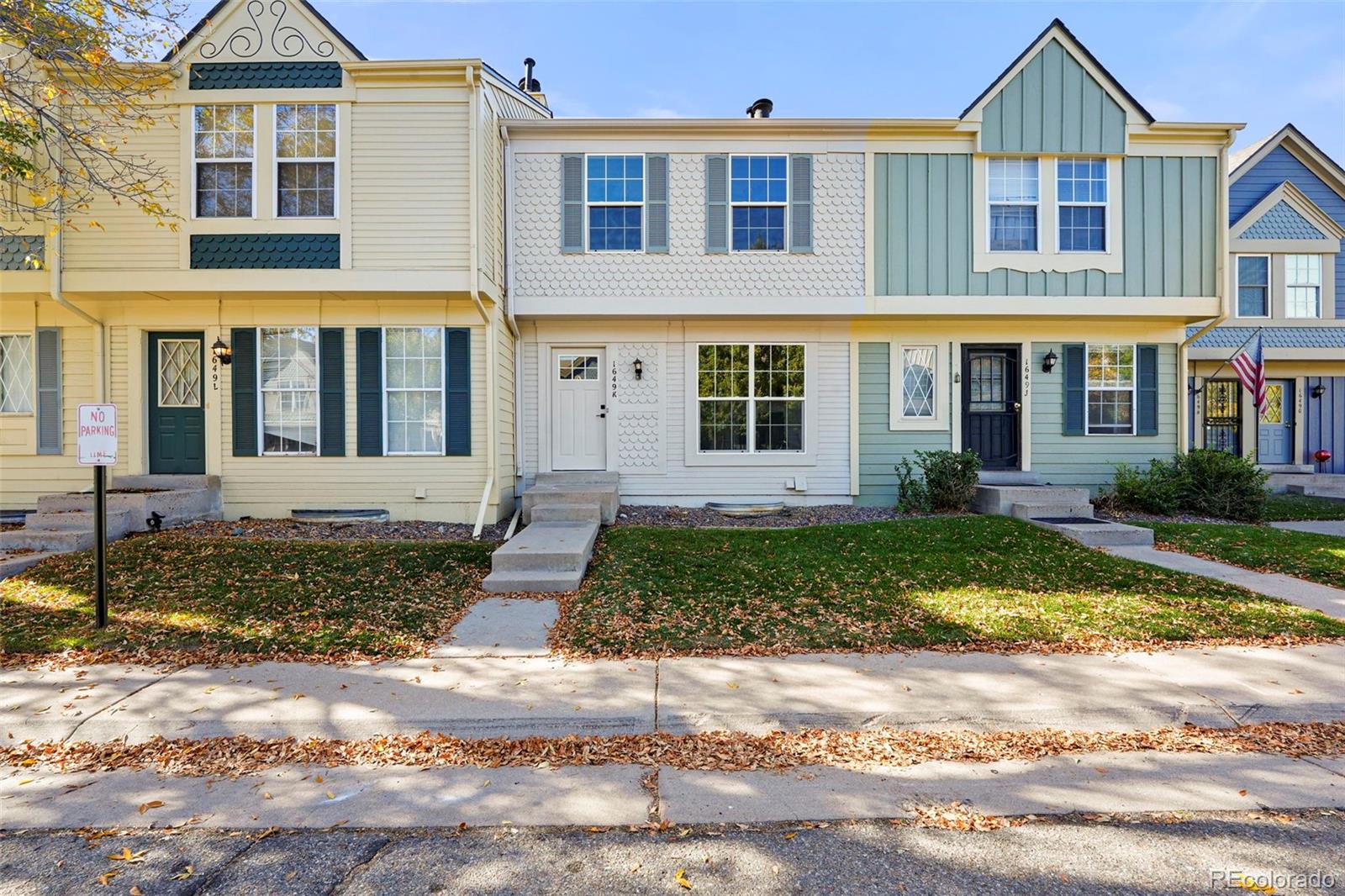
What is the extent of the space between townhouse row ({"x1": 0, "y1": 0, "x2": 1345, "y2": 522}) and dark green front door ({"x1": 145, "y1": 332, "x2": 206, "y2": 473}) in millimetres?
40

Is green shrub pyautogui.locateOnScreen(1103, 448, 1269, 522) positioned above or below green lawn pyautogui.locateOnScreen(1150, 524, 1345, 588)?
above

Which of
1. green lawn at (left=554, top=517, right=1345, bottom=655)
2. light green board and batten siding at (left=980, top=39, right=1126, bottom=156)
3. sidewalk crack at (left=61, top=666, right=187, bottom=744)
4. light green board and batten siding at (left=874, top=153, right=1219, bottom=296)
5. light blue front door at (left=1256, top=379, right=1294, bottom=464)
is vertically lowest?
sidewalk crack at (left=61, top=666, right=187, bottom=744)

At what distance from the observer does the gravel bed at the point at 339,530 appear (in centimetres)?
852

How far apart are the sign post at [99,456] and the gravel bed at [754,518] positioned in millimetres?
5699

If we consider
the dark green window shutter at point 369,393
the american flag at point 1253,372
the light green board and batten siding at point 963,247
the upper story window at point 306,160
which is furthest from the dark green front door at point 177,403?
the american flag at point 1253,372

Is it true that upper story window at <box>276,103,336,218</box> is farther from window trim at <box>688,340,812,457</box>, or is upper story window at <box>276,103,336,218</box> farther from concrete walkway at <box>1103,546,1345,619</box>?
concrete walkway at <box>1103,546,1345,619</box>

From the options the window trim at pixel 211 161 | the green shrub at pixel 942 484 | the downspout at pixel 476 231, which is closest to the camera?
the downspout at pixel 476 231

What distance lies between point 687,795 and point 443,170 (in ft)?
29.3

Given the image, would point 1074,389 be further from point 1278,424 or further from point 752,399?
point 1278,424

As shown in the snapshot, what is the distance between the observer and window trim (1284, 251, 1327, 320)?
14.3 meters

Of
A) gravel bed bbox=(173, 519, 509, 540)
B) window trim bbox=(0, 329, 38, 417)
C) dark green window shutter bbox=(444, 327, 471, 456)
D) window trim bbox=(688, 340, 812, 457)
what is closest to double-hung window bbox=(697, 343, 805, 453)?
window trim bbox=(688, 340, 812, 457)

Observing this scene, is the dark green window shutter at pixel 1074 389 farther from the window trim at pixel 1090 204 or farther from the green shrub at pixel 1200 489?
the window trim at pixel 1090 204

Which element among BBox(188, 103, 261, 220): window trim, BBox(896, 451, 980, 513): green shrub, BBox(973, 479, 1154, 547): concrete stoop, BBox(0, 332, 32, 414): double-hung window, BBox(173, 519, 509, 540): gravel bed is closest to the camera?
BBox(973, 479, 1154, 547): concrete stoop

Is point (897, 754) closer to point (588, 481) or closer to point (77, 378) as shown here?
point (588, 481)
